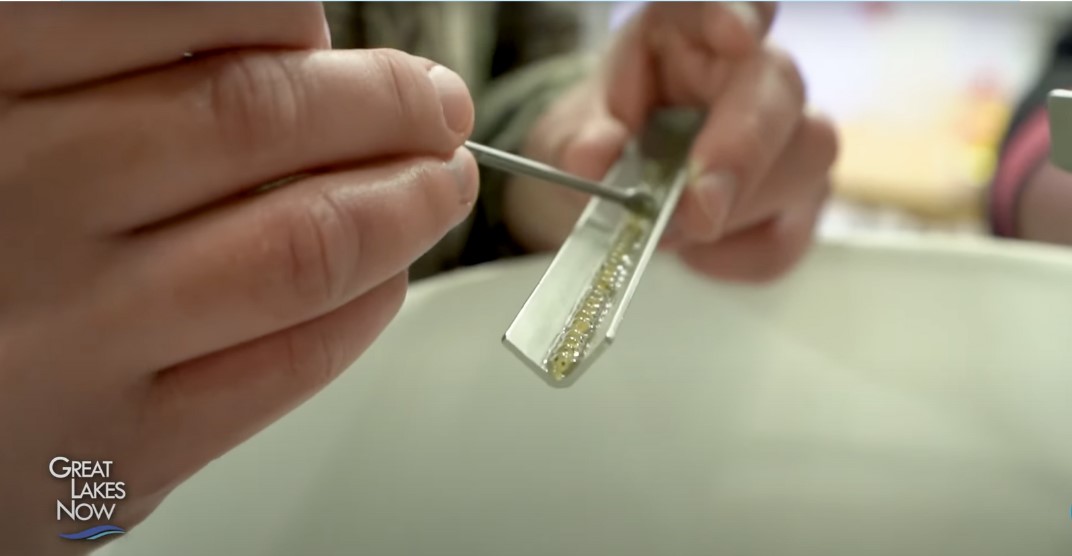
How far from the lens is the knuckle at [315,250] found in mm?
176

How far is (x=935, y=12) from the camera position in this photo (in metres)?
0.83

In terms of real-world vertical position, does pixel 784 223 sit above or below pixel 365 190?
below

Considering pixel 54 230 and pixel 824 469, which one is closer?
pixel 54 230

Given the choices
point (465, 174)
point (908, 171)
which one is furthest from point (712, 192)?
point (908, 171)

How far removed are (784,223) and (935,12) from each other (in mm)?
557

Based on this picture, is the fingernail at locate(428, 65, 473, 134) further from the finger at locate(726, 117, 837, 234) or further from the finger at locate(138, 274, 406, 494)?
the finger at locate(726, 117, 837, 234)

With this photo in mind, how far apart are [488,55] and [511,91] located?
0.05 meters

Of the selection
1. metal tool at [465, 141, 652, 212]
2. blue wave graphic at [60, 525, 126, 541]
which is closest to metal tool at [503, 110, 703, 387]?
metal tool at [465, 141, 652, 212]

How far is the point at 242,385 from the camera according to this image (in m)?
0.19

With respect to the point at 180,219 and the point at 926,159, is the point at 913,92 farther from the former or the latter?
the point at 180,219

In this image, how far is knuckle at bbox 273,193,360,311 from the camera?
0.18 meters

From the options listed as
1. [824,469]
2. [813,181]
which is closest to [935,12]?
[813,181]

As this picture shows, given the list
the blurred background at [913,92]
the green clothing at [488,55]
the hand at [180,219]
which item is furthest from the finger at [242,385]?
the blurred background at [913,92]

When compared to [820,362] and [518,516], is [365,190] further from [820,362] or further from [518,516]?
[820,362]
